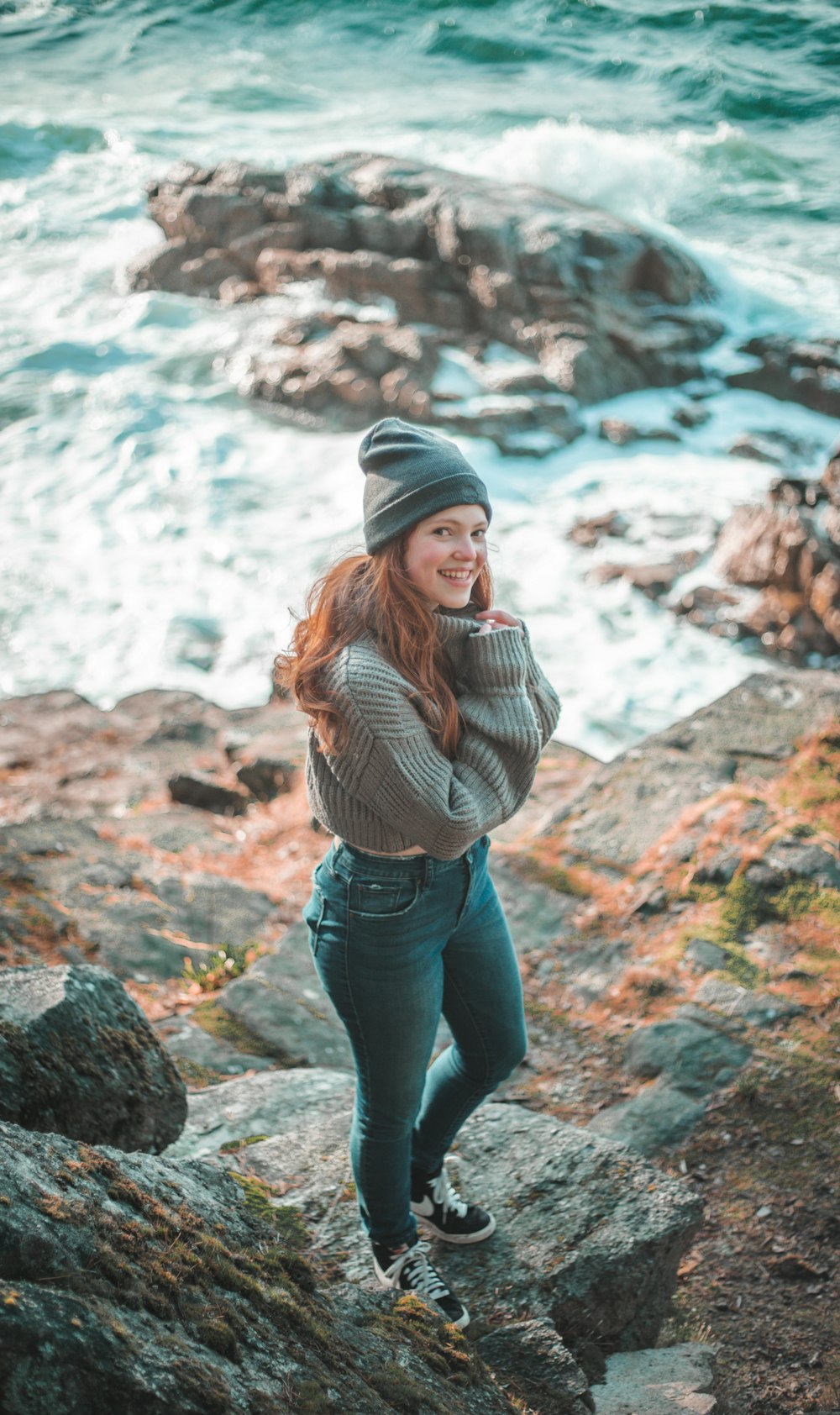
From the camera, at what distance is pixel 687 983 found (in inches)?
161

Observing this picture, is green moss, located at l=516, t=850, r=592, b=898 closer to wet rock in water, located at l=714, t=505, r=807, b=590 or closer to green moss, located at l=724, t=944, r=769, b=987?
green moss, located at l=724, t=944, r=769, b=987

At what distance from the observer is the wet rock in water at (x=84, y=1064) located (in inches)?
98.5

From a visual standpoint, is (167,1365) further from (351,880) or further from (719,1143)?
(719,1143)

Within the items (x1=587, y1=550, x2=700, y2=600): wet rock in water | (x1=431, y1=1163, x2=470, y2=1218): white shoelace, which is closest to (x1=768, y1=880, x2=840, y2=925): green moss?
(x1=431, y1=1163, x2=470, y2=1218): white shoelace

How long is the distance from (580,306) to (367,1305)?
1587 centimetres

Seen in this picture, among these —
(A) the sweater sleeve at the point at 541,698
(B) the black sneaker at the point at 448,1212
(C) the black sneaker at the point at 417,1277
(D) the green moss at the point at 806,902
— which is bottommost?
(D) the green moss at the point at 806,902

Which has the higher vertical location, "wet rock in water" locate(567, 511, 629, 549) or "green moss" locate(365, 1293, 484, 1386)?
"green moss" locate(365, 1293, 484, 1386)

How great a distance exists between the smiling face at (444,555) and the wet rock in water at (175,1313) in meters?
1.38

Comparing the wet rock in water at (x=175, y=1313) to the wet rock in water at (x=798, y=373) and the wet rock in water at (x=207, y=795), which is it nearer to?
the wet rock in water at (x=207, y=795)

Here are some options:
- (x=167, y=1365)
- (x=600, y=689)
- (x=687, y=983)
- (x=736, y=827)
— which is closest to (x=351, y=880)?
(x=167, y=1365)

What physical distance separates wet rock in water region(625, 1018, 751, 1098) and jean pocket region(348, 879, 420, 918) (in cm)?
173

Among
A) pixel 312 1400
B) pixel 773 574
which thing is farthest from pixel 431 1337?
pixel 773 574

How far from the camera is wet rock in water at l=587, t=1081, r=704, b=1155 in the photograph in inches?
139

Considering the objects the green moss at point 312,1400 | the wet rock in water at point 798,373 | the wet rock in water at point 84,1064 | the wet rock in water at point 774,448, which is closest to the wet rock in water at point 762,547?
the wet rock in water at point 774,448
